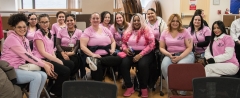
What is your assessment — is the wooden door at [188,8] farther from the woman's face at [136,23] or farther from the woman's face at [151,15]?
the woman's face at [136,23]

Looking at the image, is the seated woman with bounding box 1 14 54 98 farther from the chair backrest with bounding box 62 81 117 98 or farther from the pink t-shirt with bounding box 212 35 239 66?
the pink t-shirt with bounding box 212 35 239 66

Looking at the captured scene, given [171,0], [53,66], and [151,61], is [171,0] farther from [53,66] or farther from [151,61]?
[53,66]

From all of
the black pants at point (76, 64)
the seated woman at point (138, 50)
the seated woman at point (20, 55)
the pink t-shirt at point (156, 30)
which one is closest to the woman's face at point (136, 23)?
the seated woman at point (138, 50)

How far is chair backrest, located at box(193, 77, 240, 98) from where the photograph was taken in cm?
192

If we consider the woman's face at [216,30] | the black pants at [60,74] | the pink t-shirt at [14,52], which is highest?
the woman's face at [216,30]

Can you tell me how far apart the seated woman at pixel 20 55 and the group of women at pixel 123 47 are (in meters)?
0.01

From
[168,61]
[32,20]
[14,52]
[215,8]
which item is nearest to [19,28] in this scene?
[14,52]

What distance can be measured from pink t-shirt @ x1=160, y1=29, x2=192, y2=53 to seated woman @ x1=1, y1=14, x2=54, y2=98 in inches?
69.8

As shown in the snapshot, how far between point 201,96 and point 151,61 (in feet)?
5.59

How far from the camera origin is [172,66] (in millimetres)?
2477

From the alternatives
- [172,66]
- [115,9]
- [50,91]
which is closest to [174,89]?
[172,66]

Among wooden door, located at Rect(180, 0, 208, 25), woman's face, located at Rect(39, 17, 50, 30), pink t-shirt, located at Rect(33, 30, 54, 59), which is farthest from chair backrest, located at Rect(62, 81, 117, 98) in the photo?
wooden door, located at Rect(180, 0, 208, 25)

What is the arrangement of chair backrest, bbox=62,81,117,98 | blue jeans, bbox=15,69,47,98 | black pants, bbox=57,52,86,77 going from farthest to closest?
black pants, bbox=57,52,86,77 → blue jeans, bbox=15,69,47,98 → chair backrest, bbox=62,81,117,98

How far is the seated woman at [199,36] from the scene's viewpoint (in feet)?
12.6
